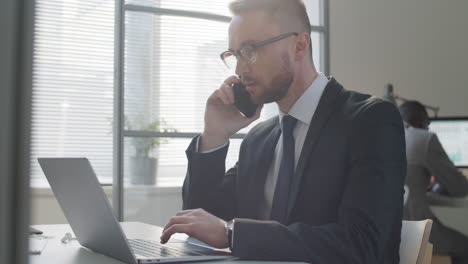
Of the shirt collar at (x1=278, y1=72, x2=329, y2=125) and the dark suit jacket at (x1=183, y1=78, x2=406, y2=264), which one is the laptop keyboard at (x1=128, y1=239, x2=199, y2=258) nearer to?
the dark suit jacket at (x1=183, y1=78, x2=406, y2=264)

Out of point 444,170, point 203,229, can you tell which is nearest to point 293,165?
point 203,229

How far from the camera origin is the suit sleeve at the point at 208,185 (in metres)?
1.67

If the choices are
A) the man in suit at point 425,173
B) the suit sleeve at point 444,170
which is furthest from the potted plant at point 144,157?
the suit sleeve at point 444,170

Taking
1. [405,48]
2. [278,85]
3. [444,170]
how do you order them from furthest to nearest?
[405,48]
[444,170]
[278,85]

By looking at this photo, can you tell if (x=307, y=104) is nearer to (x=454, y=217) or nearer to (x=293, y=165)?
(x=293, y=165)

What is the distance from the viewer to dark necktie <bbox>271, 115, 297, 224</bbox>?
143 cm

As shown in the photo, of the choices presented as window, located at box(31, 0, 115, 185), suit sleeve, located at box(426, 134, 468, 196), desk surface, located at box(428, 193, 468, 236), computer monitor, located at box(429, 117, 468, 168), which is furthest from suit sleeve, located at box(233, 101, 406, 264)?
desk surface, located at box(428, 193, 468, 236)

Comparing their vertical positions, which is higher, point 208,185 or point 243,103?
point 243,103

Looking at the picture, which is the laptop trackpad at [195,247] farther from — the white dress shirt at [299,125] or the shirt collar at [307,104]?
the shirt collar at [307,104]

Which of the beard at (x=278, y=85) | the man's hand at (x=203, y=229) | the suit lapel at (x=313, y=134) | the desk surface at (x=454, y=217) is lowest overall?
the desk surface at (x=454, y=217)

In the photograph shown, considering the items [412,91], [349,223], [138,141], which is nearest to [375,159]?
[349,223]

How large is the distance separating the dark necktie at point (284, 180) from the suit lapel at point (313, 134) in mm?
29

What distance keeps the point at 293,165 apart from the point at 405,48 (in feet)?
13.2

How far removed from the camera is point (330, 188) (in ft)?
4.45
